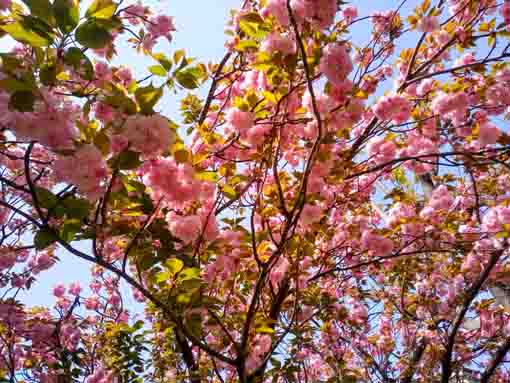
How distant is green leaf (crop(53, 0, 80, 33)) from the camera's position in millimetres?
1340

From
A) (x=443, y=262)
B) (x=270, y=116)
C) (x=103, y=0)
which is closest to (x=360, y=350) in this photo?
(x=443, y=262)

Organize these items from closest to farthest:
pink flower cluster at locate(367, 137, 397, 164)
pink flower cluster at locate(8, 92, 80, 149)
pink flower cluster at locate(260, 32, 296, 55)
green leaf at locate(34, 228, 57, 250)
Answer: pink flower cluster at locate(8, 92, 80, 149)
green leaf at locate(34, 228, 57, 250)
pink flower cluster at locate(260, 32, 296, 55)
pink flower cluster at locate(367, 137, 397, 164)

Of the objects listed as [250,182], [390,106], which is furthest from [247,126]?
[390,106]

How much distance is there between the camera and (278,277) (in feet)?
9.44

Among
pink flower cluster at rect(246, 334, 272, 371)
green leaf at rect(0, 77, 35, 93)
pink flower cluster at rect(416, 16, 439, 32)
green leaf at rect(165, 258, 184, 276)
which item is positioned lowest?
pink flower cluster at rect(246, 334, 272, 371)

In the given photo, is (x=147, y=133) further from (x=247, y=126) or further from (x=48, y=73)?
(x=247, y=126)

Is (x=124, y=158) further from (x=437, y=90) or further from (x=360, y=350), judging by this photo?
(x=360, y=350)

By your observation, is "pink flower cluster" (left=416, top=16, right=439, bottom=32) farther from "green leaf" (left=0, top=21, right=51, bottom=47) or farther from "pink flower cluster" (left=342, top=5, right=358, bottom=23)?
"green leaf" (left=0, top=21, right=51, bottom=47)

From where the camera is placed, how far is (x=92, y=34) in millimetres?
1407

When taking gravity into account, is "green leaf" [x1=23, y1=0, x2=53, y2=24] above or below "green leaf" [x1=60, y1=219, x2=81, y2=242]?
above

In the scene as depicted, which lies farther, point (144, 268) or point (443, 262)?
point (443, 262)

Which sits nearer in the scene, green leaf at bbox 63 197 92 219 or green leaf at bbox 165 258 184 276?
green leaf at bbox 63 197 92 219

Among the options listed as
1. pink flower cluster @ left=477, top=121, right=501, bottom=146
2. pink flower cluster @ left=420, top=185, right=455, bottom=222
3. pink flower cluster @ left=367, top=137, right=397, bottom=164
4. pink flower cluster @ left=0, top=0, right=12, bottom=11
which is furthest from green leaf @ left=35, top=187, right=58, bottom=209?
pink flower cluster @ left=420, top=185, right=455, bottom=222

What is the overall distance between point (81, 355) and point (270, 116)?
4.26 meters
